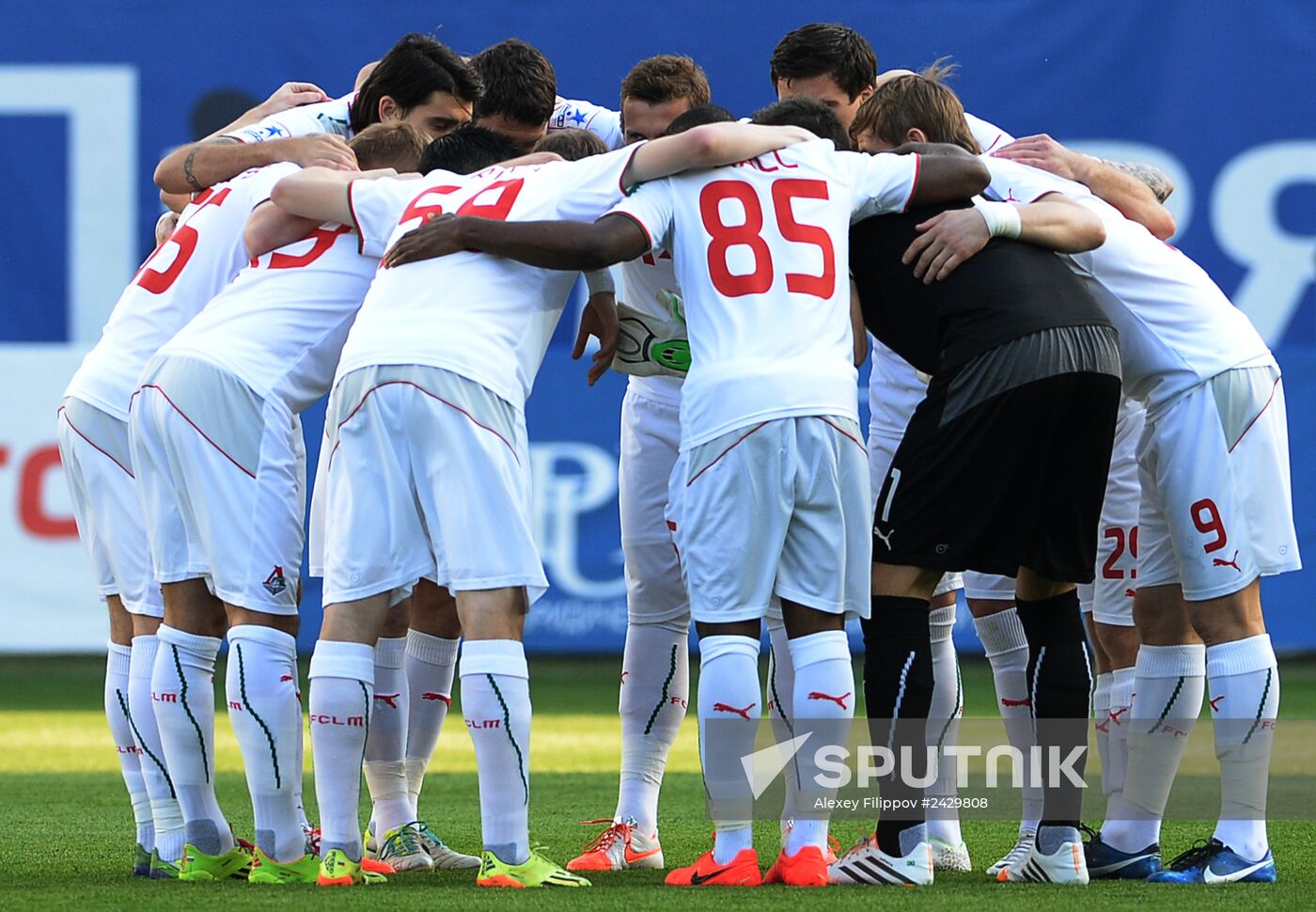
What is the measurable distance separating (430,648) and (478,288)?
1219mm

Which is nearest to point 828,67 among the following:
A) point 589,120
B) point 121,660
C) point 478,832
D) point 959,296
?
point 589,120

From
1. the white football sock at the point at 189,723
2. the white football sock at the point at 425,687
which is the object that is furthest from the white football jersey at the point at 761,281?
the white football sock at the point at 189,723

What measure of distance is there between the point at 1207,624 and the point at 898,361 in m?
1.26

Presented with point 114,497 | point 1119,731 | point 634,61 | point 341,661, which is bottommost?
point 1119,731

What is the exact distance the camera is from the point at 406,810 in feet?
15.4

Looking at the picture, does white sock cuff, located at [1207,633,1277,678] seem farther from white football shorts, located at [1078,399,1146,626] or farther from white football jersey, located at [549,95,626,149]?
white football jersey, located at [549,95,626,149]

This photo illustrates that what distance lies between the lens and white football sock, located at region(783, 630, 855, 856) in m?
3.90

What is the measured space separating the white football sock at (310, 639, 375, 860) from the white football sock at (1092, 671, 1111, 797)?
2.20 metres

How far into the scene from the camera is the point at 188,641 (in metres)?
4.22

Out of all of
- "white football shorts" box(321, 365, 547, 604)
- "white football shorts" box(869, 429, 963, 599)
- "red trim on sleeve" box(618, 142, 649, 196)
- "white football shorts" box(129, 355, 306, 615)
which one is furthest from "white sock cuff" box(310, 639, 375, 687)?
"white football shorts" box(869, 429, 963, 599)

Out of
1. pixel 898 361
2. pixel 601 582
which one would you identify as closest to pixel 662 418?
pixel 898 361

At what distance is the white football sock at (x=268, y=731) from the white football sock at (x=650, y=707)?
1.00 metres

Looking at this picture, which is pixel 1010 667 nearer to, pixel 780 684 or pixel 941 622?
pixel 941 622

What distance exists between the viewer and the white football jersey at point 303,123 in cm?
508
